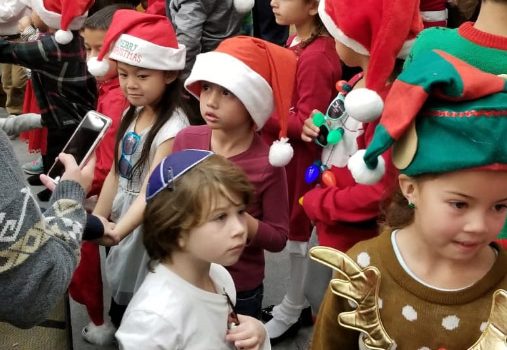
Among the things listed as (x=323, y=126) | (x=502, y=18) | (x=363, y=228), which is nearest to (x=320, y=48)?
(x=323, y=126)

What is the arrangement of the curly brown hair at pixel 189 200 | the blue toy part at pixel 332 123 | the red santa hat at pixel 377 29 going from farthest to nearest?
the blue toy part at pixel 332 123
the red santa hat at pixel 377 29
the curly brown hair at pixel 189 200

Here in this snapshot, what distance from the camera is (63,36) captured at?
2.91m

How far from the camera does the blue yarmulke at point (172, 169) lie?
4.66ft

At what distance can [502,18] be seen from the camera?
4.66 feet

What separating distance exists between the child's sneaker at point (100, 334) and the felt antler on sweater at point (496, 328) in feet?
5.69

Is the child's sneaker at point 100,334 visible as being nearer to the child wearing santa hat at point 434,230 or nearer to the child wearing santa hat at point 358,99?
the child wearing santa hat at point 358,99

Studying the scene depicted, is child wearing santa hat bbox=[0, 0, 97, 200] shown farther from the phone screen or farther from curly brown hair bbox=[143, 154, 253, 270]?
curly brown hair bbox=[143, 154, 253, 270]

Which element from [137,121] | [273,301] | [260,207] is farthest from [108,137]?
[273,301]

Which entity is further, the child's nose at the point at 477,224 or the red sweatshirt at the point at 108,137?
the red sweatshirt at the point at 108,137

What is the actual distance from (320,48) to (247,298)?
1.00 meters

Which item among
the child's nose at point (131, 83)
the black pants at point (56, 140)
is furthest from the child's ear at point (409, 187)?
the black pants at point (56, 140)

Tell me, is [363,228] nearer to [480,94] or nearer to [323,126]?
[323,126]

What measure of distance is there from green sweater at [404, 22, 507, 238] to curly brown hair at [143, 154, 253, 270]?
1.57 feet

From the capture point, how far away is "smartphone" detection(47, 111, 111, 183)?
1.87 m
